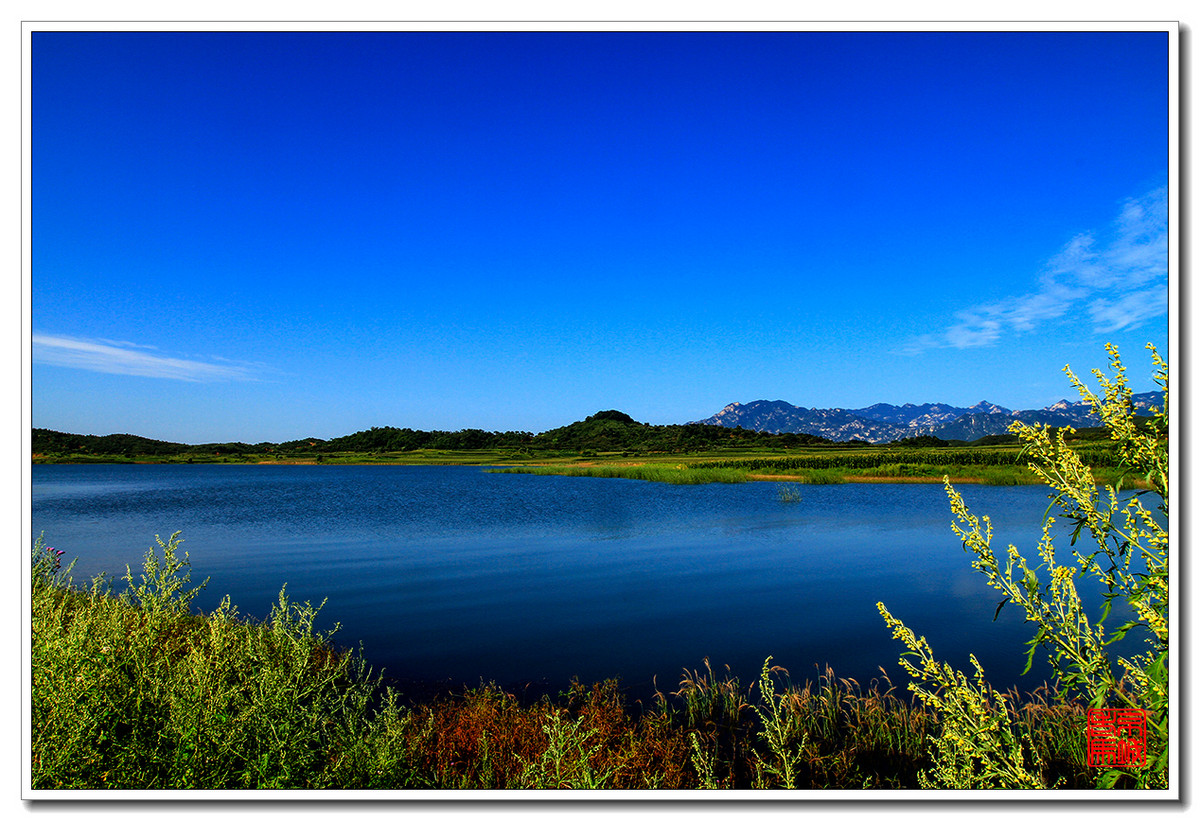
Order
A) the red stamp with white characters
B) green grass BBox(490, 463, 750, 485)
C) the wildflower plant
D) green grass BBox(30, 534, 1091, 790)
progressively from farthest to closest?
green grass BBox(490, 463, 750, 485) → green grass BBox(30, 534, 1091, 790) → the red stamp with white characters → the wildflower plant

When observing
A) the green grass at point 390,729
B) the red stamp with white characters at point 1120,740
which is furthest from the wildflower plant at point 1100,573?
the green grass at point 390,729

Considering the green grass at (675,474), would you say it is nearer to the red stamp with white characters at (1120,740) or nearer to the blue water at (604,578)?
the blue water at (604,578)

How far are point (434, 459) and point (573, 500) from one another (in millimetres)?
89152

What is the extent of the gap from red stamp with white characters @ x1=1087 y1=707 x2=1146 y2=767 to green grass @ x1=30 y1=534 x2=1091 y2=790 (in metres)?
1.11

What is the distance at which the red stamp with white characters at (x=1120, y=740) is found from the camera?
3.34 meters

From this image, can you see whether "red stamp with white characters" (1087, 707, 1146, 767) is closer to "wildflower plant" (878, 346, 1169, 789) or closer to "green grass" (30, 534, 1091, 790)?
"wildflower plant" (878, 346, 1169, 789)

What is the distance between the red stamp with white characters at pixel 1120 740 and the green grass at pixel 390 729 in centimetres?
111

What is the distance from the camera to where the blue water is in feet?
31.3

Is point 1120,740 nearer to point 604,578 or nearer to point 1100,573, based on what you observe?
point 1100,573

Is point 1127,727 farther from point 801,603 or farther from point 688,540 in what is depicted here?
point 688,540

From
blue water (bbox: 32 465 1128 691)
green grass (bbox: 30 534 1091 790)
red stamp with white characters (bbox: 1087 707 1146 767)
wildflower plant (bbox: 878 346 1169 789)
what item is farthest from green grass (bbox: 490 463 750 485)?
wildflower plant (bbox: 878 346 1169 789)
